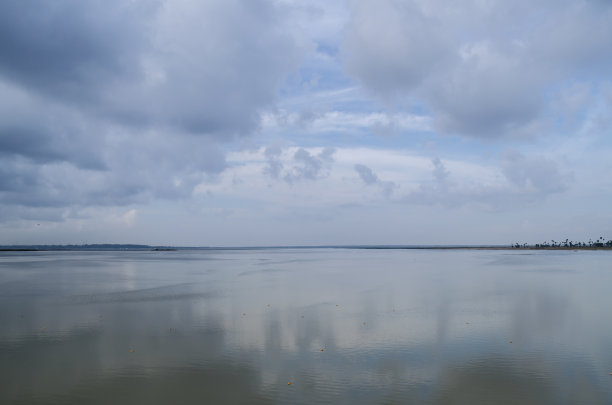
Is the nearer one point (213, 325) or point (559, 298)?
point (213, 325)

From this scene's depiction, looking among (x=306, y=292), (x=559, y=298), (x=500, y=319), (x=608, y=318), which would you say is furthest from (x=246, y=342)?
(x=559, y=298)

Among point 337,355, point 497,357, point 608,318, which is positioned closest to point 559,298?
point 608,318

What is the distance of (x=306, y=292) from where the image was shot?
98.3 feet

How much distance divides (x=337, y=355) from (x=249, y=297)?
15.0 m

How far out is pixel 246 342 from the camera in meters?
15.2

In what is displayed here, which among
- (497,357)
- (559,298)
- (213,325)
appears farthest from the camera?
(559,298)

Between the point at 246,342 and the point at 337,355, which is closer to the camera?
the point at 337,355

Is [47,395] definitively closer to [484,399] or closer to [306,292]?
[484,399]

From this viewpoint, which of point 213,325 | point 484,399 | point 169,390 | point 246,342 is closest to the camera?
point 484,399

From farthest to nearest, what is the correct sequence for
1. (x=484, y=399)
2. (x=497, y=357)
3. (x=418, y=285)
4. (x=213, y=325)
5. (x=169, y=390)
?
(x=418, y=285), (x=213, y=325), (x=497, y=357), (x=169, y=390), (x=484, y=399)

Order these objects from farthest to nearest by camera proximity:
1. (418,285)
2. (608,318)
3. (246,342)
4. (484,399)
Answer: (418,285), (608,318), (246,342), (484,399)

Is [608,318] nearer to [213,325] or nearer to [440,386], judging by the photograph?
[440,386]

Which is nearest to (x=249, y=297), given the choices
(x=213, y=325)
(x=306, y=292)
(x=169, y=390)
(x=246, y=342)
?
(x=306, y=292)

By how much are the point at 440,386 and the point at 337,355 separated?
12.5ft
